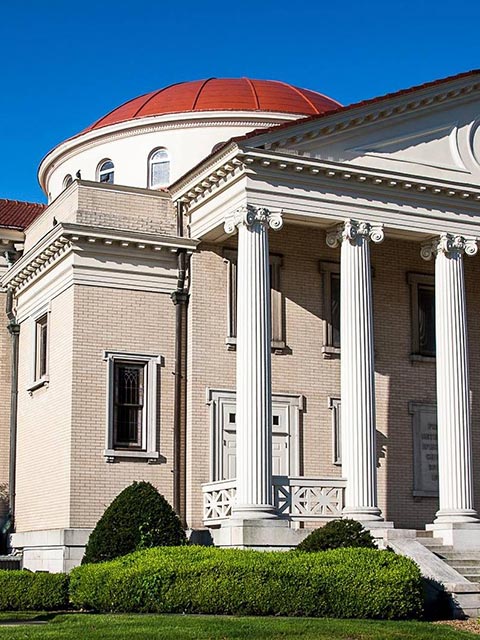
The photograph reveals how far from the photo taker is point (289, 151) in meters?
24.8

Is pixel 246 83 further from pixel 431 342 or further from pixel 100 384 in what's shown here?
pixel 100 384

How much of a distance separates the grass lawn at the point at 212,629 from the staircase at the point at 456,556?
4.66 m

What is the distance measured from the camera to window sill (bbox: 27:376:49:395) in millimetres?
26766

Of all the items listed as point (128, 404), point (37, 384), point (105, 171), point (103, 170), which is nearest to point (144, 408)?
point (128, 404)

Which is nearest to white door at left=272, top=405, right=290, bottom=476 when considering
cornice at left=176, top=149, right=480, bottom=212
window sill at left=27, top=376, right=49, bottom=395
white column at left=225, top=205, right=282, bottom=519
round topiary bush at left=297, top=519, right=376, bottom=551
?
white column at left=225, top=205, right=282, bottom=519

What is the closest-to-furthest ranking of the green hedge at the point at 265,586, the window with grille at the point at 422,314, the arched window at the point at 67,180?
the green hedge at the point at 265,586, the window with grille at the point at 422,314, the arched window at the point at 67,180

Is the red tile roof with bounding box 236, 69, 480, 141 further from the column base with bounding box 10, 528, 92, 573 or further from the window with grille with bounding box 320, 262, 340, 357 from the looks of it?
the column base with bounding box 10, 528, 92, 573

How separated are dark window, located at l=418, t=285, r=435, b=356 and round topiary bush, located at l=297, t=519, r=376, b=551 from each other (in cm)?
875

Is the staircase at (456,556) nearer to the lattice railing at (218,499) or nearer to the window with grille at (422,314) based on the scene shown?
the lattice railing at (218,499)

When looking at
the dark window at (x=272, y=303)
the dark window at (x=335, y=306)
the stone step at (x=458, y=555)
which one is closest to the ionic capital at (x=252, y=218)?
the dark window at (x=272, y=303)

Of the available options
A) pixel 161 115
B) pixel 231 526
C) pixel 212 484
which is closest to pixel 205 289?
pixel 212 484

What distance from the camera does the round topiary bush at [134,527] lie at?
21.6 m

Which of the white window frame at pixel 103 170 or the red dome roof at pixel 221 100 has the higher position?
the red dome roof at pixel 221 100

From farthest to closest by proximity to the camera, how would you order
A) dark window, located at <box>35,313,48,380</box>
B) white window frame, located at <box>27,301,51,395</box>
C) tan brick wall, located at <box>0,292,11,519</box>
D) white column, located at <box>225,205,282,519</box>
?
tan brick wall, located at <box>0,292,11,519</box> → dark window, located at <box>35,313,48,380</box> → white window frame, located at <box>27,301,51,395</box> → white column, located at <box>225,205,282,519</box>
